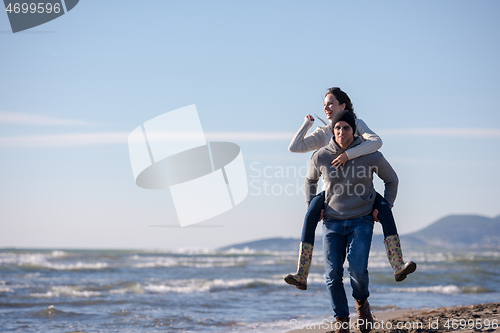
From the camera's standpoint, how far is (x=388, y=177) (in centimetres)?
365

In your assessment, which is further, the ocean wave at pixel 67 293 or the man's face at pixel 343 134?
the ocean wave at pixel 67 293

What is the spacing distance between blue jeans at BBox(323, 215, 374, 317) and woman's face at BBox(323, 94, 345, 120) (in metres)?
0.94

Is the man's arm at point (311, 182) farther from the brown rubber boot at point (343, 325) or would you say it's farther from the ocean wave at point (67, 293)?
the ocean wave at point (67, 293)

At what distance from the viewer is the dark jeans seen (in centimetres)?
355

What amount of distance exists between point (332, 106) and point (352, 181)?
0.75 metres

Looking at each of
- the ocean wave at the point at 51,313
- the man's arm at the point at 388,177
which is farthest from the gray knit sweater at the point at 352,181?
the ocean wave at the point at 51,313

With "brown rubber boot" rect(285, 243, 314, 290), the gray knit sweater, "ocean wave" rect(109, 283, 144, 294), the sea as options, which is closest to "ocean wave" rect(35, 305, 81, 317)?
the sea

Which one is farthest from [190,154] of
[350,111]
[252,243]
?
[252,243]

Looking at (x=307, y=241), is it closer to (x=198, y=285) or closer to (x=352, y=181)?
(x=352, y=181)

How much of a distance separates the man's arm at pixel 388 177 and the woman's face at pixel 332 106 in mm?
572

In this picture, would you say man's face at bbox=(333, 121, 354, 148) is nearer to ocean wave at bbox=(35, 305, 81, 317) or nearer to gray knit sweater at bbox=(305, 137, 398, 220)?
gray knit sweater at bbox=(305, 137, 398, 220)

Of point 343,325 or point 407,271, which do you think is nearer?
point 407,271

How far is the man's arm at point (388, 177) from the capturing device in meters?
3.63

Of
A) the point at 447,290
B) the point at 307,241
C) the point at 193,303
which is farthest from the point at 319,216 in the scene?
the point at 447,290
